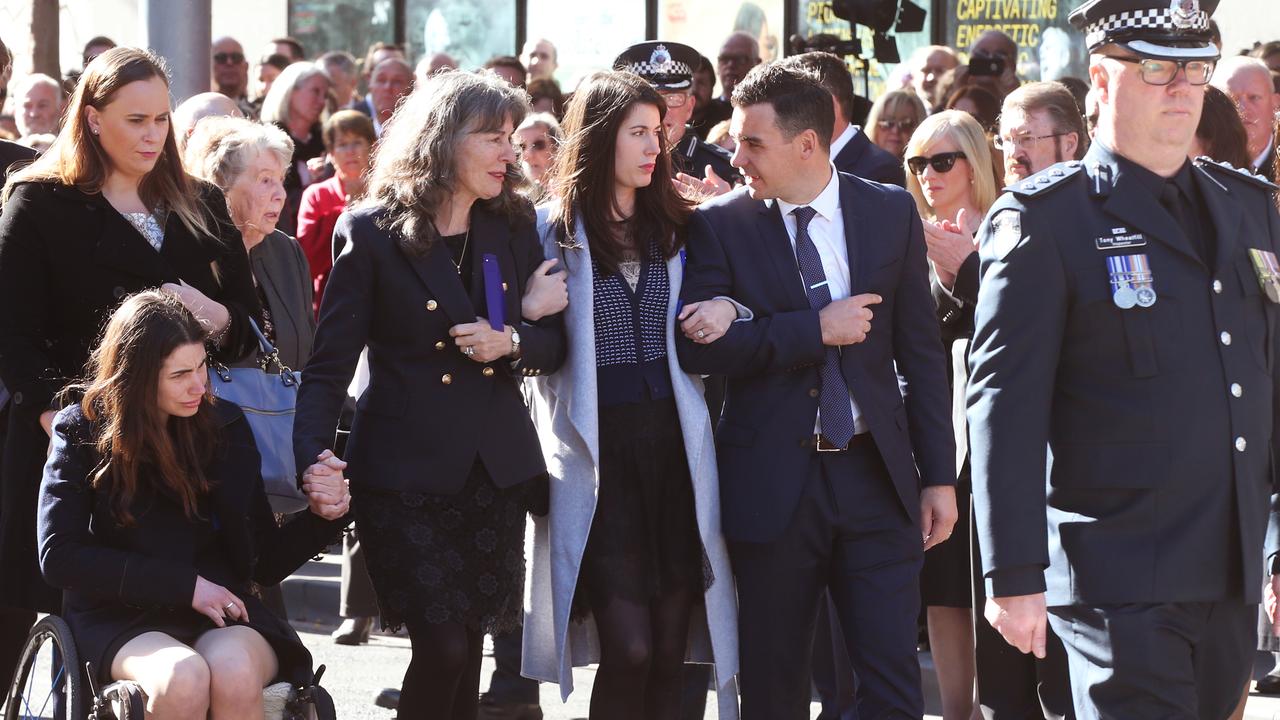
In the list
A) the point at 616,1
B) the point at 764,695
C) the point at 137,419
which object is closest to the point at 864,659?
the point at 764,695

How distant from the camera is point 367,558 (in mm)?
4930

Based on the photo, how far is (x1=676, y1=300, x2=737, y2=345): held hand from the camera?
4793 mm

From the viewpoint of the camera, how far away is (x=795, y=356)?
4.75m

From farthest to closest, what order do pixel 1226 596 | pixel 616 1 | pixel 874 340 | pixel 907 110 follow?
pixel 616 1, pixel 907 110, pixel 874 340, pixel 1226 596

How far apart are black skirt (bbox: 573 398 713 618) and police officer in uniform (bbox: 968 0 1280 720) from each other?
4.32 feet

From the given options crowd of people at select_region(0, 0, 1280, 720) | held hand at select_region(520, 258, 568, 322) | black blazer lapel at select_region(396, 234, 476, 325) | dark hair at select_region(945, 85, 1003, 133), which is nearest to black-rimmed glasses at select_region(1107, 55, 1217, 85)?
crowd of people at select_region(0, 0, 1280, 720)

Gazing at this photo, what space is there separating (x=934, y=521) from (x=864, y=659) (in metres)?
0.43

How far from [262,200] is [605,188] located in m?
1.83

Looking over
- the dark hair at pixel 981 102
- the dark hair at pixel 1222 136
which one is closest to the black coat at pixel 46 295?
the dark hair at pixel 1222 136

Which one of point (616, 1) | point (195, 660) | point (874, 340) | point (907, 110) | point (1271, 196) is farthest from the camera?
point (616, 1)

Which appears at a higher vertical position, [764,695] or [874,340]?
[874,340]

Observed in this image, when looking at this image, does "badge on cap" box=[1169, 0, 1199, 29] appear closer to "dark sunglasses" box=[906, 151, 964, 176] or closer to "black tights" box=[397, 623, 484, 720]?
"dark sunglasses" box=[906, 151, 964, 176]

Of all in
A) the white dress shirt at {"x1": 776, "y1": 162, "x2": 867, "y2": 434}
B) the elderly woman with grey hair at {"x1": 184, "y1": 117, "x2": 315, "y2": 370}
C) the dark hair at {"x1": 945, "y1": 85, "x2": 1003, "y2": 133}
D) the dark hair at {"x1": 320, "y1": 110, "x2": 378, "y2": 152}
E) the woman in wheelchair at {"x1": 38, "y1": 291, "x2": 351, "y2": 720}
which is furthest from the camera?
the dark hair at {"x1": 320, "y1": 110, "x2": 378, "y2": 152}

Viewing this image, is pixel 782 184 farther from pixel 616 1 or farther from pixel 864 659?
pixel 616 1
